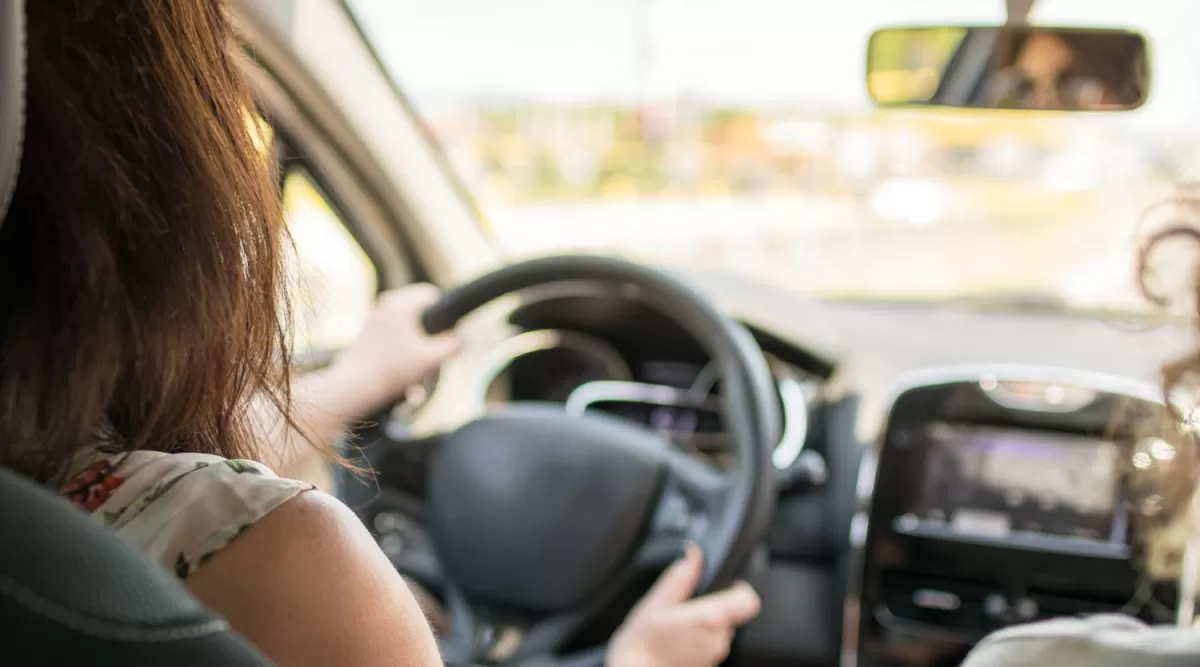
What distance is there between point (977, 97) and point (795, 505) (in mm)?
1049

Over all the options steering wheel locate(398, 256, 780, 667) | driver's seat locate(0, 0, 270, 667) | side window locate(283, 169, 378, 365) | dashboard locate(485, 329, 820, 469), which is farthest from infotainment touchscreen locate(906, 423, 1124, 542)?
driver's seat locate(0, 0, 270, 667)

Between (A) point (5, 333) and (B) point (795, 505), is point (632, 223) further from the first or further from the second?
(A) point (5, 333)

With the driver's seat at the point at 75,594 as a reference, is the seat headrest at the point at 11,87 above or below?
above

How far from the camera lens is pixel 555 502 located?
204 centimetres

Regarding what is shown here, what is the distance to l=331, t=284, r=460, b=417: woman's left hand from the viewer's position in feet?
7.08

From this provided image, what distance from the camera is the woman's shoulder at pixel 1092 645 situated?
0.87 m

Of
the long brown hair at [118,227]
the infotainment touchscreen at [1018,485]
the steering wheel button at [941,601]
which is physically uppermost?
the long brown hair at [118,227]

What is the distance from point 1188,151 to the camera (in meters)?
1.71

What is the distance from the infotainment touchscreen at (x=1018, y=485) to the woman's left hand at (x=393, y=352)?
1.09 meters

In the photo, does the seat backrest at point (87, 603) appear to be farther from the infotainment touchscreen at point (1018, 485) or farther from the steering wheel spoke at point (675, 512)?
the infotainment touchscreen at point (1018, 485)

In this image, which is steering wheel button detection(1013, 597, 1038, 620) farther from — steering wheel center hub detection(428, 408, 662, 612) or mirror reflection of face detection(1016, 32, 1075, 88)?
mirror reflection of face detection(1016, 32, 1075, 88)

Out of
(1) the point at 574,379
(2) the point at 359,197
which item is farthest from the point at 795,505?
(2) the point at 359,197

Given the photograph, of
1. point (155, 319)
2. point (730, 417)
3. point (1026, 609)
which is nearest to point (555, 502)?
point (730, 417)

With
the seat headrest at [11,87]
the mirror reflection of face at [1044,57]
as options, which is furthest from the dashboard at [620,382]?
the seat headrest at [11,87]
